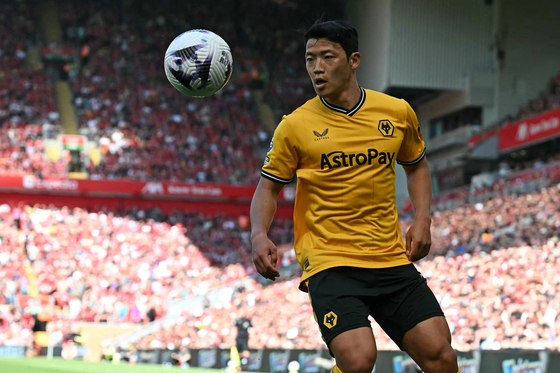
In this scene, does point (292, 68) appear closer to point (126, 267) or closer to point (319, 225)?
point (126, 267)

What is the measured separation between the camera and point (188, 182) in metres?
28.9

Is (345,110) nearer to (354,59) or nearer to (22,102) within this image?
(354,59)

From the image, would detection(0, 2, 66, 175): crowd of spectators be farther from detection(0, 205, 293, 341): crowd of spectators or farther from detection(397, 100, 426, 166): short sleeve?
detection(397, 100, 426, 166): short sleeve

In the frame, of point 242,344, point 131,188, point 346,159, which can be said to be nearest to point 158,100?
point 131,188

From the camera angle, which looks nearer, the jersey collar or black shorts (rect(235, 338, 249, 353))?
the jersey collar

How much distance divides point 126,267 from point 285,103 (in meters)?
13.8

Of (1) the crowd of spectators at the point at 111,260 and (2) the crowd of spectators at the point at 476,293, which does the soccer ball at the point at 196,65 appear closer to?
(2) the crowd of spectators at the point at 476,293

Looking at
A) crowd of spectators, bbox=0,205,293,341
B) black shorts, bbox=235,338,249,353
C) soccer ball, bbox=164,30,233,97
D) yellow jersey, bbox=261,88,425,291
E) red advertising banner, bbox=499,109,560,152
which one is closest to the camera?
yellow jersey, bbox=261,88,425,291

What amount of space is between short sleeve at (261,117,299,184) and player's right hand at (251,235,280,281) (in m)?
0.35

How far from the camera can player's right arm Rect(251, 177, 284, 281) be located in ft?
11.7

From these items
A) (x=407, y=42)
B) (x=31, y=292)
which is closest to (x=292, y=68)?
(x=407, y=42)

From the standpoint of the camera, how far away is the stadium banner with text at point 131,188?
2664cm

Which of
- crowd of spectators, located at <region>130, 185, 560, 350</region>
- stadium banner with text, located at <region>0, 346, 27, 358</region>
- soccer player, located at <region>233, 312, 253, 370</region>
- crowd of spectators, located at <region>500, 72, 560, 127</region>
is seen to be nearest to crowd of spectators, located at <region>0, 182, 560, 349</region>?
crowd of spectators, located at <region>130, 185, 560, 350</region>

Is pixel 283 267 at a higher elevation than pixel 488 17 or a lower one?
lower
